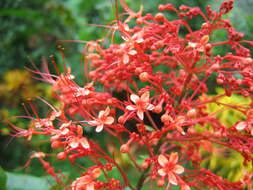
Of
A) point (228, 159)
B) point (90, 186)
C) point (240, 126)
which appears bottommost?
point (228, 159)

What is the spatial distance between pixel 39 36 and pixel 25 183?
6.74 feet

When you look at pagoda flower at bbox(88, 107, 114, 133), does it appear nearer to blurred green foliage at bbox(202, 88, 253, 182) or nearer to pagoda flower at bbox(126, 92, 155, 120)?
pagoda flower at bbox(126, 92, 155, 120)

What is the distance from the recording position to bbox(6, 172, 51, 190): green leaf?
1159mm

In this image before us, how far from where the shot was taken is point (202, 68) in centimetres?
90

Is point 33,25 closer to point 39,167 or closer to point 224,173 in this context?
point 39,167

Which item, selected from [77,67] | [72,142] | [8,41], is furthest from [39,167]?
[8,41]

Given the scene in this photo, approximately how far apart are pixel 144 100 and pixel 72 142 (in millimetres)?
225

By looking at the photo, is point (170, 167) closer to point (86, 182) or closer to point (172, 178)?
point (172, 178)

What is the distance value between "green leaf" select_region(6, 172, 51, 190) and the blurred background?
0.63 metres

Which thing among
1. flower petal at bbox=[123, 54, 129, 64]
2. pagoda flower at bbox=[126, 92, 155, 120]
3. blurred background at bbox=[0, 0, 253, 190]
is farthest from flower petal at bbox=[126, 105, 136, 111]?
blurred background at bbox=[0, 0, 253, 190]

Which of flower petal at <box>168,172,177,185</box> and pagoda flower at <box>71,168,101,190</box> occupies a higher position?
flower petal at <box>168,172,177,185</box>

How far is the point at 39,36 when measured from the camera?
9.72ft

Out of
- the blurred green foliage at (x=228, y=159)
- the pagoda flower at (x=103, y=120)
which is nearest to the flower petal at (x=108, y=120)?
the pagoda flower at (x=103, y=120)

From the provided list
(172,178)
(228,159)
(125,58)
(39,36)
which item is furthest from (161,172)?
(39,36)
